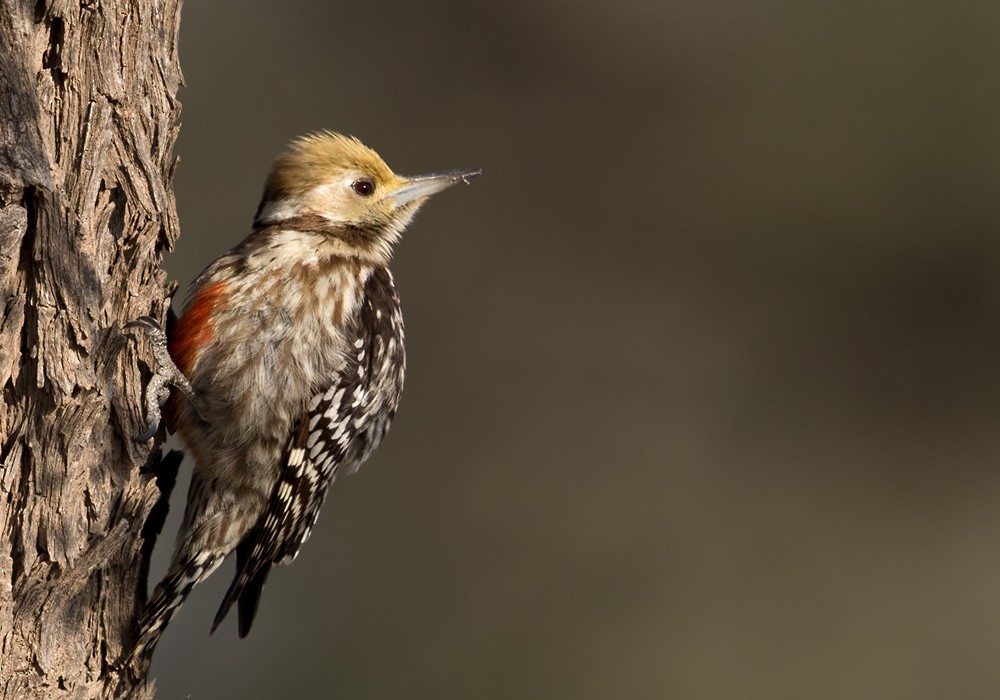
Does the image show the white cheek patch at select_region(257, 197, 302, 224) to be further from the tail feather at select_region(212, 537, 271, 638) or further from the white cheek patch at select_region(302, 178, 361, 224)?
the tail feather at select_region(212, 537, 271, 638)

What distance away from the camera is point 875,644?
29.3 feet

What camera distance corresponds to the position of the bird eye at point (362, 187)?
4.43 meters

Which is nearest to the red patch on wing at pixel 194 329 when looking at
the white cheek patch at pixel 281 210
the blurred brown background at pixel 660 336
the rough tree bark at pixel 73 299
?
the rough tree bark at pixel 73 299

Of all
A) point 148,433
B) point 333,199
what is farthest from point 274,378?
point 333,199

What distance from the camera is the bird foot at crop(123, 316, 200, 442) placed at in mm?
3260

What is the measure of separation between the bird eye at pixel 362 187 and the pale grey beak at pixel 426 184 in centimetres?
8

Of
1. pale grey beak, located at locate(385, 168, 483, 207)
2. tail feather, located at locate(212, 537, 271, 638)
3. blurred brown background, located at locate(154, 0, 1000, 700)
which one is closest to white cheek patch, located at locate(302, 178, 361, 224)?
pale grey beak, located at locate(385, 168, 483, 207)

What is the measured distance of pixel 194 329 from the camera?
3727 millimetres

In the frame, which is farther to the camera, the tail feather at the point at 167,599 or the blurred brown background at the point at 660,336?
the blurred brown background at the point at 660,336

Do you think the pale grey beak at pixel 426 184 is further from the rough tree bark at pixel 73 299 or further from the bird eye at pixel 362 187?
the rough tree bark at pixel 73 299

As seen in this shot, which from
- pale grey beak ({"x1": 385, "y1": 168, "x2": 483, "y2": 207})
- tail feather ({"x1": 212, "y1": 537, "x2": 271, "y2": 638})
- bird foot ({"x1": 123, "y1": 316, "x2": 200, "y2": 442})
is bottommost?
tail feather ({"x1": 212, "y1": 537, "x2": 271, "y2": 638})

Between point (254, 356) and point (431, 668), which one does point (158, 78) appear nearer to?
point (254, 356)

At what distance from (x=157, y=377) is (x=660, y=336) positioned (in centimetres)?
652

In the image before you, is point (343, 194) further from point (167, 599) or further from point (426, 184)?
point (167, 599)
